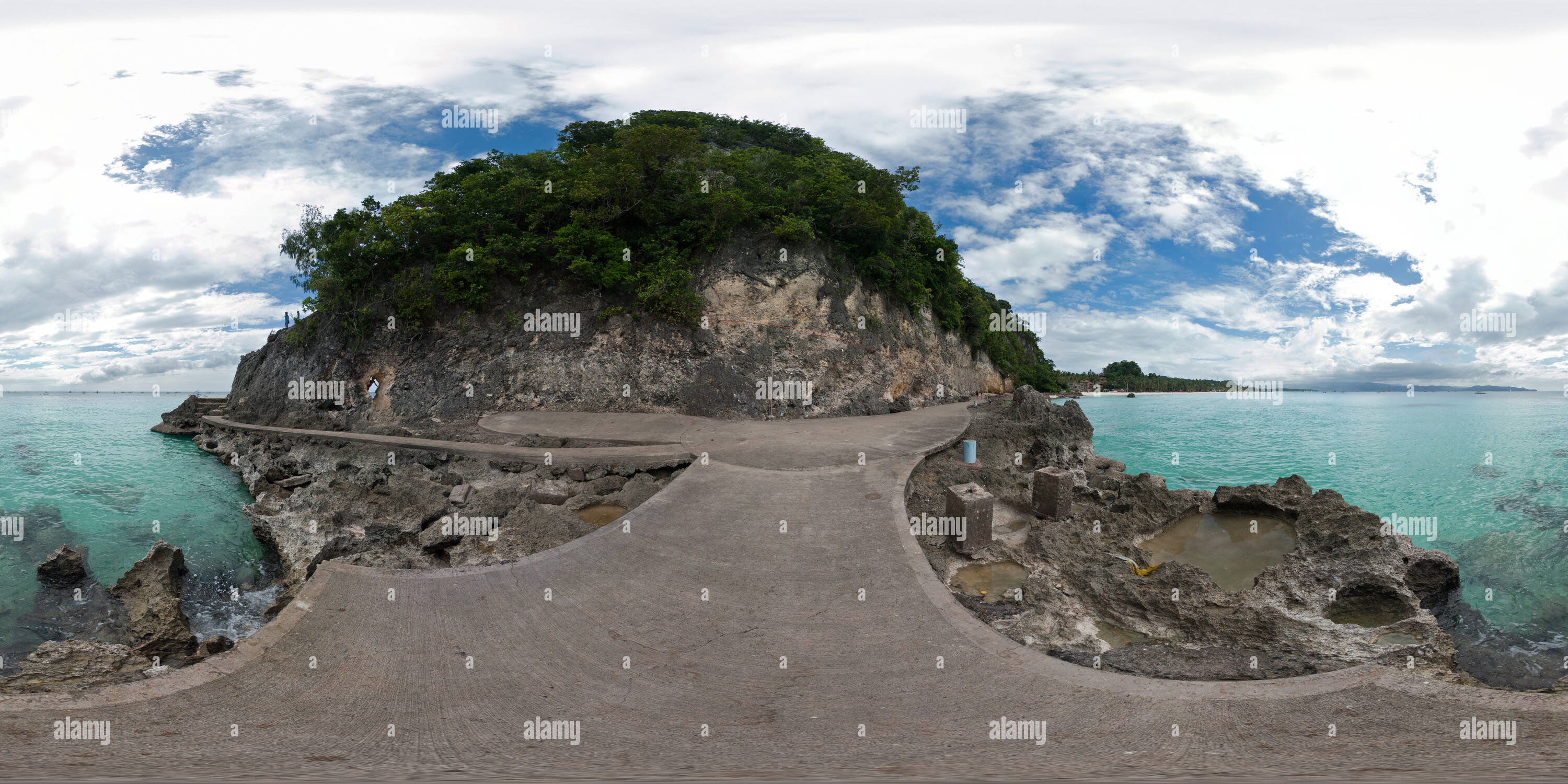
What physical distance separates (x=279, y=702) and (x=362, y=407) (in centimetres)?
1920

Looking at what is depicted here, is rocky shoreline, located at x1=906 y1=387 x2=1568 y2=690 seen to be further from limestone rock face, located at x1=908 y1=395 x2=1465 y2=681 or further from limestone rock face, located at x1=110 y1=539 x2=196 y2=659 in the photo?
limestone rock face, located at x1=110 y1=539 x2=196 y2=659

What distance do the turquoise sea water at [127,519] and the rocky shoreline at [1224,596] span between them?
10991mm

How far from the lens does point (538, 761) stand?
3639mm

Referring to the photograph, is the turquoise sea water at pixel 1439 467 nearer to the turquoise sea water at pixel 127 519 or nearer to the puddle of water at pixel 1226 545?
the puddle of water at pixel 1226 545

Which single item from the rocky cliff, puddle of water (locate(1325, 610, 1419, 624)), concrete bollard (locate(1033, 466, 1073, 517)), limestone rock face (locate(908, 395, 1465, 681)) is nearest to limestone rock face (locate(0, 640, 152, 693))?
limestone rock face (locate(908, 395, 1465, 681))

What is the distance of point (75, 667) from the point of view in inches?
211

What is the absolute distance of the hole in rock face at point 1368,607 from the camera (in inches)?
261

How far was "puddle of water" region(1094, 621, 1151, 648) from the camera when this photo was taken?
19.9 feet

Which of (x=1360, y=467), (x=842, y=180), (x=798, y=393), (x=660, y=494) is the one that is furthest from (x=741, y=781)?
(x=1360, y=467)

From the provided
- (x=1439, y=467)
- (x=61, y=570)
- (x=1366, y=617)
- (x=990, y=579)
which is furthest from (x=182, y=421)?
(x=1439, y=467)

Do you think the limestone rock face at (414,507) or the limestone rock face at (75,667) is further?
the limestone rock face at (414,507)

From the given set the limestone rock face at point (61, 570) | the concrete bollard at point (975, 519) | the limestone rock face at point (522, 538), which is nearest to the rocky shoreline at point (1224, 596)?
the concrete bollard at point (975, 519)

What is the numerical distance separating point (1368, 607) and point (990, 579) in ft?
14.4

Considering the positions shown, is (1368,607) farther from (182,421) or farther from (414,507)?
(182,421)
